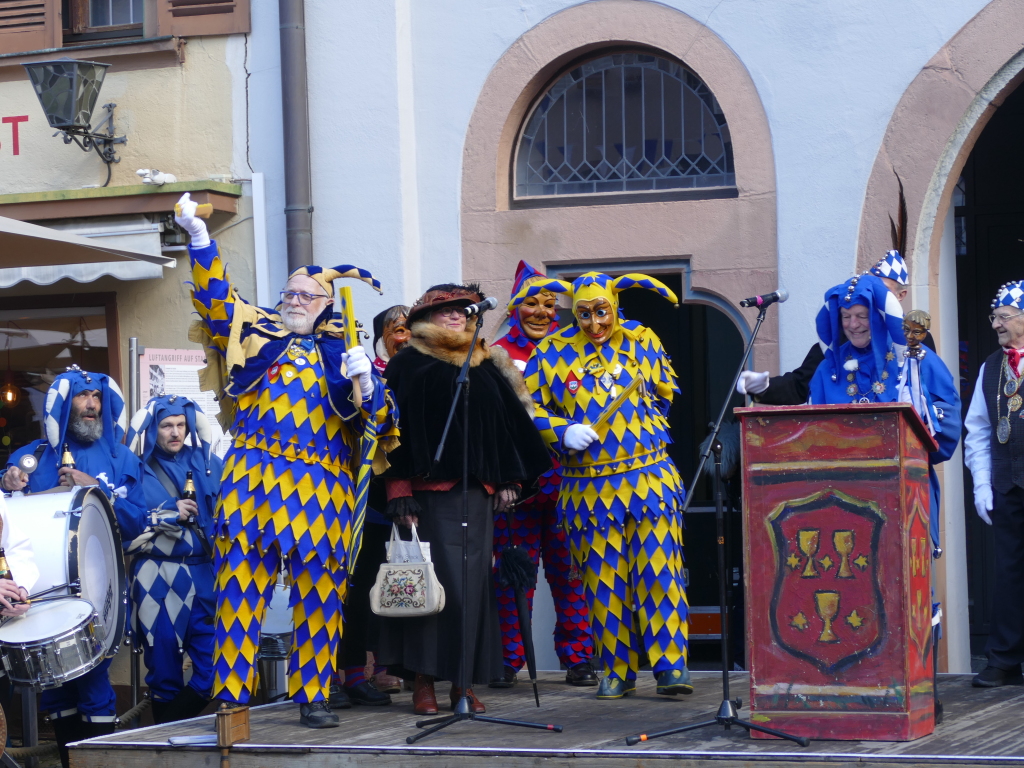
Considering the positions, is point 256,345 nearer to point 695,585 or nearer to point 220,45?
point 220,45

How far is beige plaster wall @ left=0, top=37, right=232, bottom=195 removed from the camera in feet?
30.8

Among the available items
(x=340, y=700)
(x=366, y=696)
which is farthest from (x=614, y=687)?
(x=340, y=700)

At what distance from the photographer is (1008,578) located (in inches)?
275

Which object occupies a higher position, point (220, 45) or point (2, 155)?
point (220, 45)

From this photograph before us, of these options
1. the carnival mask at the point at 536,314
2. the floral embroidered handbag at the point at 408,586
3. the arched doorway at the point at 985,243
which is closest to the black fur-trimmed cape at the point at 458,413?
the floral embroidered handbag at the point at 408,586

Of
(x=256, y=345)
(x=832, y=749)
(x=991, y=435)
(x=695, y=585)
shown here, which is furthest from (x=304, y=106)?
(x=832, y=749)

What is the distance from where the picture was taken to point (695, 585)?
31.8 ft

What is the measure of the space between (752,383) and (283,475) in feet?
6.62

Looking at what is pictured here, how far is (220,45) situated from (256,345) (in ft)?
12.7

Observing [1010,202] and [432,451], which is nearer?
[432,451]

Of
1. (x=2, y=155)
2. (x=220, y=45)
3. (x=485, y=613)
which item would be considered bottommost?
(x=485, y=613)

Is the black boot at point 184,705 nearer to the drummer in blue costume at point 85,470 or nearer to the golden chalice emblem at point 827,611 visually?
the drummer in blue costume at point 85,470

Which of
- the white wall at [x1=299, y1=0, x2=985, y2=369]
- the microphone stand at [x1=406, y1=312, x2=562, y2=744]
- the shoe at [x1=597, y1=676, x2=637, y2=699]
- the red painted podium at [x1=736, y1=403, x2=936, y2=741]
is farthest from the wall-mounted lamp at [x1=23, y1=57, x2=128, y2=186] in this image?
the red painted podium at [x1=736, y1=403, x2=936, y2=741]

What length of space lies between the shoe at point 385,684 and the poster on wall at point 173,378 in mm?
2110
